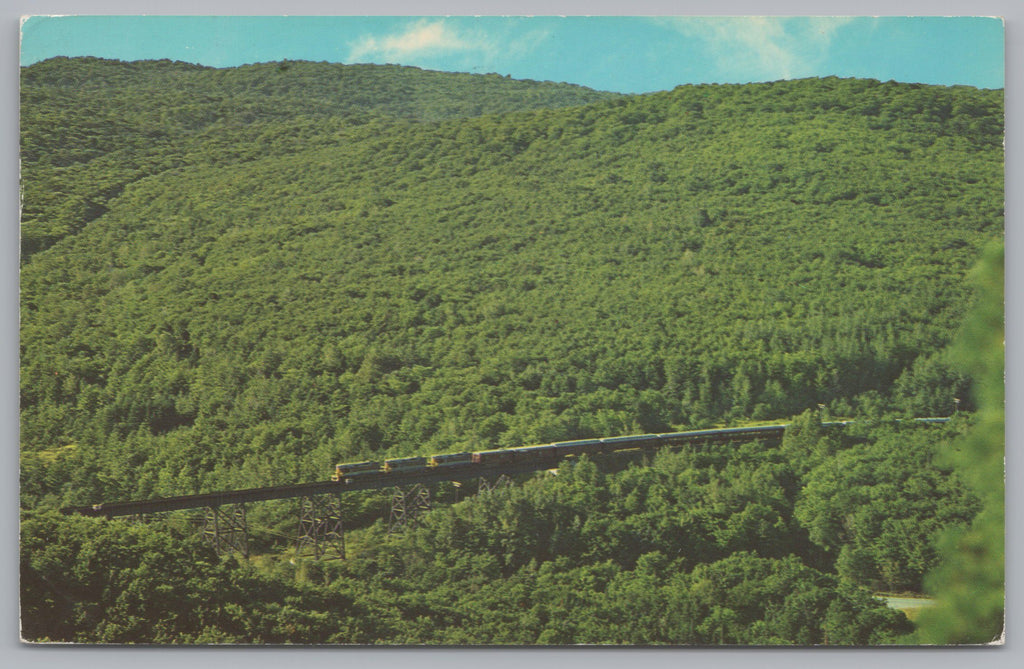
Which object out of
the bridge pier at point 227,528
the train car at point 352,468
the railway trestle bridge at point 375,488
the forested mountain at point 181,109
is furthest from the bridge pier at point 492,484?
the forested mountain at point 181,109

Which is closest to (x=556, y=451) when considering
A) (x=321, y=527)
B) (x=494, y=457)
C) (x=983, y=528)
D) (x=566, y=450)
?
(x=566, y=450)

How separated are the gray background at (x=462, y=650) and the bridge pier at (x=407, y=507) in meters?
1.00

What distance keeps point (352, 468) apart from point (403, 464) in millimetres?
374

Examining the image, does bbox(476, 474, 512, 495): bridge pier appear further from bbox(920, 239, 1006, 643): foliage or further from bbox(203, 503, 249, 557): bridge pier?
bbox(920, 239, 1006, 643): foliage

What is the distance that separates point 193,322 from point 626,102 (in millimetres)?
4221

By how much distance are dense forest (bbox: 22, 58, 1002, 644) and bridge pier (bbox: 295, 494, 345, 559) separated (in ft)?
0.39

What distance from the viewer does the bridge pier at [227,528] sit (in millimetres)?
7074

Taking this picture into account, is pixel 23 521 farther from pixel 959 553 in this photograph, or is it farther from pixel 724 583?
pixel 959 553

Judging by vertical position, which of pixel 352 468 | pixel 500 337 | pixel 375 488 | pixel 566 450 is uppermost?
pixel 500 337

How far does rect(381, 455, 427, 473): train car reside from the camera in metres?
7.46

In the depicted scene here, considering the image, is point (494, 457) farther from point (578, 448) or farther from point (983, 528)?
point (983, 528)

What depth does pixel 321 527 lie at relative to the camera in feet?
23.9

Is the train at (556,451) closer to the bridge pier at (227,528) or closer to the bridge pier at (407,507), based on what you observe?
the bridge pier at (407,507)

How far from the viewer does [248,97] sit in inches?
361
